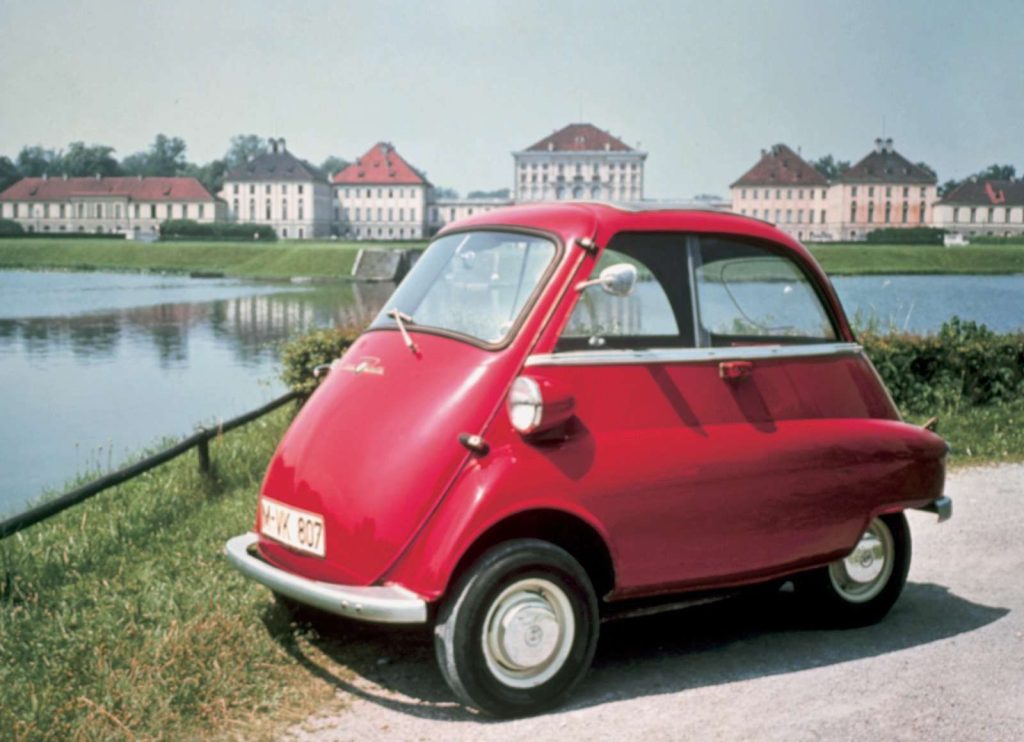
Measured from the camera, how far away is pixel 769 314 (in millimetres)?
5723

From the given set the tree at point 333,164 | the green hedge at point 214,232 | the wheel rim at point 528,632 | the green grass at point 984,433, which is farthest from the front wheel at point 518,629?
the tree at point 333,164

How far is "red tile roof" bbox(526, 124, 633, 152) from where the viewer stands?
146375mm

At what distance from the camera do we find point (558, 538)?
488 cm

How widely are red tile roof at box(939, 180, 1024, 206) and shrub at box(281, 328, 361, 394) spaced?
121 metres

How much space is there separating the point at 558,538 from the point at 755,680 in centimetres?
108

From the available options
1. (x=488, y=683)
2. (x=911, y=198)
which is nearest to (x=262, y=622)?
(x=488, y=683)

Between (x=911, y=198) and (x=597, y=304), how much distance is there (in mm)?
149324

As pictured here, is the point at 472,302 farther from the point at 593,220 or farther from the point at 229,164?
the point at 229,164

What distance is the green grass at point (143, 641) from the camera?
4.35 metres

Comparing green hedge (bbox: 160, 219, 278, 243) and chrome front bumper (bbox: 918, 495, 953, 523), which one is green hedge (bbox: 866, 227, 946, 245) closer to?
green hedge (bbox: 160, 219, 278, 243)

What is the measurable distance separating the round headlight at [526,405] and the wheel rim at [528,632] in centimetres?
61

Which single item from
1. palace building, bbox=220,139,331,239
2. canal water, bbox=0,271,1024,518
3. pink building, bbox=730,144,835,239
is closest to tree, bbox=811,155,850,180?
pink building, bbox=730,144,835,239

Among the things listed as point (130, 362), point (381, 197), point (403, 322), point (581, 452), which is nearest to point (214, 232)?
point (381, 197)

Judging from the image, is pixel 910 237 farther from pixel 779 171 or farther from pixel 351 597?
pixel 351 597
